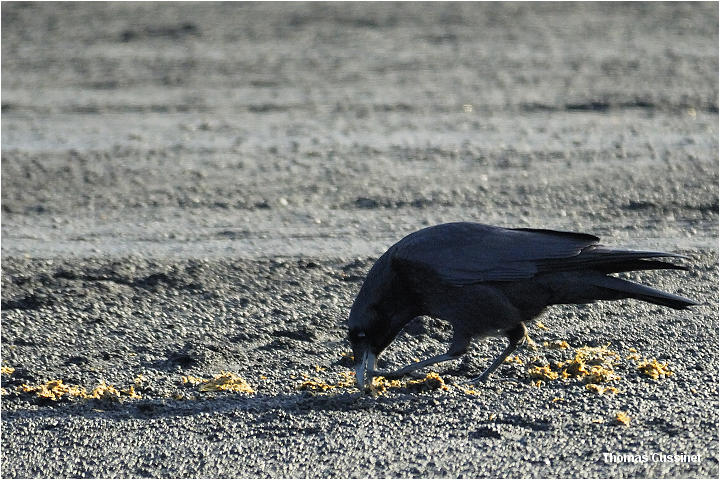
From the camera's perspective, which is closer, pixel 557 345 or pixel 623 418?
pixel 623 418

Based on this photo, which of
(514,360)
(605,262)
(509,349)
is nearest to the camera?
(605,262)

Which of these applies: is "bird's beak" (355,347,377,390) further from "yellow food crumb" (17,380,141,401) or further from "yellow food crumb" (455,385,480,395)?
"yellow food crumb" (17,380,141,401)

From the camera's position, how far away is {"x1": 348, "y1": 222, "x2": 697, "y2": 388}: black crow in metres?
4.60

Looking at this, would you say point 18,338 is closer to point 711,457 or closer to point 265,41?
point 711,457

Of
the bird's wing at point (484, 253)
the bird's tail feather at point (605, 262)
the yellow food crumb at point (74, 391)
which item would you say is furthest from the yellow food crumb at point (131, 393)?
the bird's tail feather at point (605, 262)

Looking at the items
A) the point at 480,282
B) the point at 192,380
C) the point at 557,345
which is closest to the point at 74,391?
the point at 192,380

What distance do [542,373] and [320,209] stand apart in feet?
9.60

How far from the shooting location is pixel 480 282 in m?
4.67

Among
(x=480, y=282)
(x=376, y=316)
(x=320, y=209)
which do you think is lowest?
(x=320, y=209)

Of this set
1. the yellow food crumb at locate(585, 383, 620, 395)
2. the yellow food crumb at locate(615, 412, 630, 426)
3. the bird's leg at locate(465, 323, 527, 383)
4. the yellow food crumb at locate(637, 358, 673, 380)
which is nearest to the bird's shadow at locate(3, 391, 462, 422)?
the bird's leg at locate(465, 323, 527, 383)

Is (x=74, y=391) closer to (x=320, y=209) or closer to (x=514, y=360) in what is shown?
(x=514, y=360)

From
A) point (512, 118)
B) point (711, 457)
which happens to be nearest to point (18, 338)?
point (711, 457)

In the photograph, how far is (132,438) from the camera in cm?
440

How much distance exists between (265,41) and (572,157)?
5.13 meters
